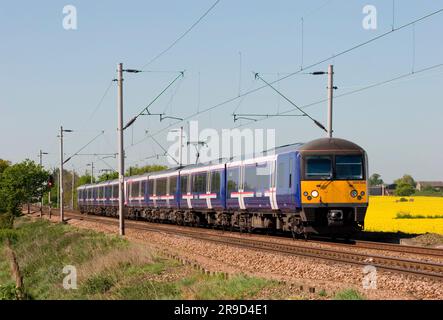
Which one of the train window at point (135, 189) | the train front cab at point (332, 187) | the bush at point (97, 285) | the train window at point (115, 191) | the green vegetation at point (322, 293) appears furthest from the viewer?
the train window at point (115, 191)

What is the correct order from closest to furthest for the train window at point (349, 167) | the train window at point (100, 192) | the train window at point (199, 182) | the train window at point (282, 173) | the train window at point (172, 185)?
the train window at point (349, 167), the train window at point (282, 173), the train window at point (199, 182), the train window at point (172, 185), the train window at point (100, 192)

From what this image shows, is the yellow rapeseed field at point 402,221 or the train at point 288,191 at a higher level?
the train at point 288,191

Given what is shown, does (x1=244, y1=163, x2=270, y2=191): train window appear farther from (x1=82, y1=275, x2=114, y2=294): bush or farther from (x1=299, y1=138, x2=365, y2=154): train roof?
(x1=82, y1=275, x2=114, y2=294): bush

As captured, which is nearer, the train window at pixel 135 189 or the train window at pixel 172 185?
the train window at pixel 172 185

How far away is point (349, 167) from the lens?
25.2 meters

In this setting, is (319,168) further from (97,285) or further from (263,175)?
(97,285)

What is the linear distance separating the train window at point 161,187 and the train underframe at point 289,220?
197cm

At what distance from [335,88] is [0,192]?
49.1m

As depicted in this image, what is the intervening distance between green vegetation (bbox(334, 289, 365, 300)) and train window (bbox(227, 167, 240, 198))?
19713 millimetres

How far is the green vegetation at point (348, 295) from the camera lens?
38.2ft

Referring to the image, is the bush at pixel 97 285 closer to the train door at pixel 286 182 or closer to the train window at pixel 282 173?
the train door at pixel 286 182

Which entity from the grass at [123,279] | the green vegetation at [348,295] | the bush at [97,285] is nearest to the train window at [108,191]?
the grass at [123,279]
